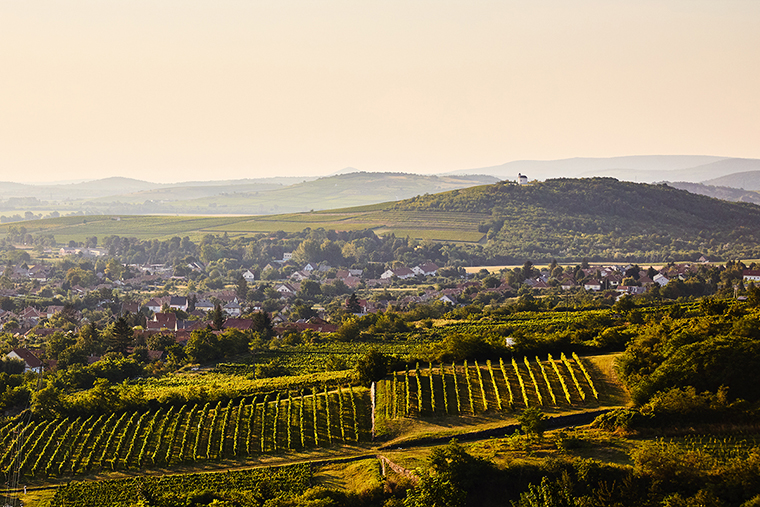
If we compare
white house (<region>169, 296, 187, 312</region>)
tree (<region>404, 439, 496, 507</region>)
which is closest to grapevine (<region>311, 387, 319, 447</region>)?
tree (<region>404, 439, 496, 507</region>)

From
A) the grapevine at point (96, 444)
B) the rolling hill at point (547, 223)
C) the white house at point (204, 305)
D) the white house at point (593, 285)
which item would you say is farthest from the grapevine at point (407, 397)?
the rolling hill at point (547, 223)

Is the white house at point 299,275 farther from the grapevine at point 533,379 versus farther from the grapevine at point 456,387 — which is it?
the grapevine at point 533,379

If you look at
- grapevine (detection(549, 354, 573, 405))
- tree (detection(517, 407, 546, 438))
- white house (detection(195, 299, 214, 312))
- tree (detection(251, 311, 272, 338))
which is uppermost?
tree (detection(517, 407, 546, 438))

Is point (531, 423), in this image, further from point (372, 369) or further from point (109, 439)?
point (109, 439)

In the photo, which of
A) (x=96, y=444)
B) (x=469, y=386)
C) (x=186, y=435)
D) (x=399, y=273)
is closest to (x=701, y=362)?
(x=469, y=386)

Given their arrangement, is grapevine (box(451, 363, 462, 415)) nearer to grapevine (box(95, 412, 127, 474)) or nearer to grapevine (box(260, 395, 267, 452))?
grapevine (box(260, 395, 267, 452))
